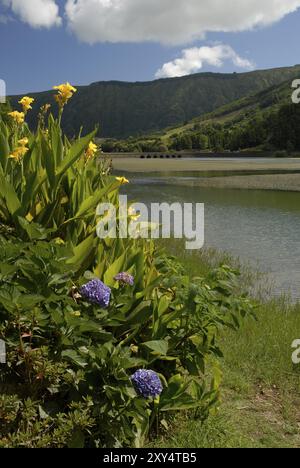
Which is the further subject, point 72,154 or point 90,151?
point 90,151

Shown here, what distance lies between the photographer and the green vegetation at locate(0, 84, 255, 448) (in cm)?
286

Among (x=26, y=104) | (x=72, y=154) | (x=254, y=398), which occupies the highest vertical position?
(x=26, y=104)

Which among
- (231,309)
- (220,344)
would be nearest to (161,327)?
(231,309)

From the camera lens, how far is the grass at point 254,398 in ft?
11.5

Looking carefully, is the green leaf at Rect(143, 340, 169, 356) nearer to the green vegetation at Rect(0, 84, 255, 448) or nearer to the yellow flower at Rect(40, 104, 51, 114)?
the green vegetation at Rect(0, 84, 255, 448)

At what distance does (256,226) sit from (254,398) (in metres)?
16.5

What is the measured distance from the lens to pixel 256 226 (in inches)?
810

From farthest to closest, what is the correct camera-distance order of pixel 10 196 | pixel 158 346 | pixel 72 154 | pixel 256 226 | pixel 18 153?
1. pixel 256 226
2. pixel 18 153
3. pixel 72 154
4. pixel 10 196
5. pixel 158 346

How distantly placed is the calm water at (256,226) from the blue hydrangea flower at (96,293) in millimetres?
8304

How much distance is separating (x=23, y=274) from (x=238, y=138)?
15039cm

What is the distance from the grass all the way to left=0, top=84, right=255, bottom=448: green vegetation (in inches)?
7.5

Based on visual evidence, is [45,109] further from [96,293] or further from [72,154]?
[96,293]

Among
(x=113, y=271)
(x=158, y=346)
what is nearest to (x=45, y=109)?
(x=113, y=271)

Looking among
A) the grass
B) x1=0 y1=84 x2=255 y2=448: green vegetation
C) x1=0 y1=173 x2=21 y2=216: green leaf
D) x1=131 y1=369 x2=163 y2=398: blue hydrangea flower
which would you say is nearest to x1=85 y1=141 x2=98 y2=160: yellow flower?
x1=0 y1=84 x2=255 y2=448: green vegetation
